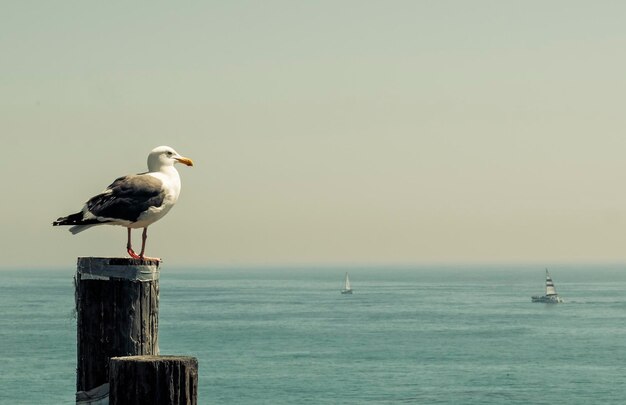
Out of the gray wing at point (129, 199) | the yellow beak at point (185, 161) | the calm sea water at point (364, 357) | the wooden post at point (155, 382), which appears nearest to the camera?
the wooden post at point (155, 382)

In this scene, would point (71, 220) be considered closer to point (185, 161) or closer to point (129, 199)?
point (129, 199)

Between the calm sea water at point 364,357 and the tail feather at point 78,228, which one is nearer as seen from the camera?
the tail feather at point 78,228

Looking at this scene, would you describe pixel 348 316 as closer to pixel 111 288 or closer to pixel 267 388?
pixel 267 388

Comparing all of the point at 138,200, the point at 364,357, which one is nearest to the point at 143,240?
the point at 138,200

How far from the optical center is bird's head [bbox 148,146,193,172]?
28.2 feet

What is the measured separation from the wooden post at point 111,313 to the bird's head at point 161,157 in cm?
268

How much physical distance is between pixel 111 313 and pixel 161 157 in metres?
3.01

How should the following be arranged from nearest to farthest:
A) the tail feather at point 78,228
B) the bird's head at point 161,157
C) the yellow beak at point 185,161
A: the tail feather at point 78,228 < the bird's head at point 161,157 < the yellow beak at point 185,161

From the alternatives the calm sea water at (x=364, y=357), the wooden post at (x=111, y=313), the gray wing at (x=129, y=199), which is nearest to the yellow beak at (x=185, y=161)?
the gray wing at (x=129, y=199)

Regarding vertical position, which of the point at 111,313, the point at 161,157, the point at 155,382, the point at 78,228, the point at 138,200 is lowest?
the point at 155,382

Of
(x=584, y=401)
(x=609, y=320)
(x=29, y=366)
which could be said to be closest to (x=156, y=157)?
(x=584, y=401)

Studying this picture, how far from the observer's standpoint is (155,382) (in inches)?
196

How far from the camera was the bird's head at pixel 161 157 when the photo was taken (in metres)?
8.59

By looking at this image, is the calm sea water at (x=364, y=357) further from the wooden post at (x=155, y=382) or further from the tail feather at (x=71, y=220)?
the wooden post at (x=155, y=382)
